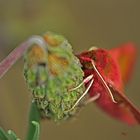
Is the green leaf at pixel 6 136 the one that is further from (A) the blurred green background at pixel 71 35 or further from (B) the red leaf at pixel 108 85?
(A) the blurred green background at pixel 71 35

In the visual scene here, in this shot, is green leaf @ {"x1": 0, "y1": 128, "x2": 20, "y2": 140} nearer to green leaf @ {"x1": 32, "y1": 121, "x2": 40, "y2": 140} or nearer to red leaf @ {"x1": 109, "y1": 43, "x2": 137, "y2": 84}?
green leaf @ {"x1": 32, "y1": 121, "x2": 40, "y2": 140}

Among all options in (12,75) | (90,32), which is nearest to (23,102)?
(12,75)

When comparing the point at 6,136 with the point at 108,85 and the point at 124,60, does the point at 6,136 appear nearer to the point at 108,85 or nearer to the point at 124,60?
the point at 108,85

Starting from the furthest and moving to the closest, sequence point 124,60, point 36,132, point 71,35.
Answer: point 71,35 → point 124,60 → point 36,132

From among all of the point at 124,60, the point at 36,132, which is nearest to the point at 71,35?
the point at 124,60

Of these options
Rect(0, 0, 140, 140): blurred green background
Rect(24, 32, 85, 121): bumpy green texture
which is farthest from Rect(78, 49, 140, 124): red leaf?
Rect(0, 0, 140, 140): blurred green background

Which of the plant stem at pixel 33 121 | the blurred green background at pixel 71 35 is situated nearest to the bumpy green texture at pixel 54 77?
the plant stem at pixel 33 121
